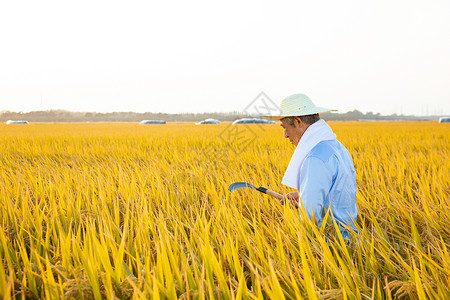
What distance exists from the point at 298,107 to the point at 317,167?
356mm

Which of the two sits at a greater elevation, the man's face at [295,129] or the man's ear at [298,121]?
the man's ear at [298,121]

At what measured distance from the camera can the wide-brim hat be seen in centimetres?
162

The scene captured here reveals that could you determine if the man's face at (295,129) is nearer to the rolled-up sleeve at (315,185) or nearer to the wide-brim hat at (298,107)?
the wide-brim hat at (298,107)

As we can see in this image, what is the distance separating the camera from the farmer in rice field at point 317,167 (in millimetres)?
1512

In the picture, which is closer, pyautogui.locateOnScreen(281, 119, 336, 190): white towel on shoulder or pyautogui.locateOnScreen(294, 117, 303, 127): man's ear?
pyautogui.locateOnScreen(281, 119, 336, 190): white towel on shoulder

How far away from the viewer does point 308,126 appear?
5.59 ft

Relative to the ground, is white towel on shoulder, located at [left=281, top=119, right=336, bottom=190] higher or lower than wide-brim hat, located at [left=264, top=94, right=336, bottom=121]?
lower

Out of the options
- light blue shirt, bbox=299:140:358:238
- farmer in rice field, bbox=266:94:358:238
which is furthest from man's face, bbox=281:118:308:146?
light blue shirt, bbox=299:140:358:238

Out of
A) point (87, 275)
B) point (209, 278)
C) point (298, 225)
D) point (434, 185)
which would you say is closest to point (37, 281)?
point (87, 275)

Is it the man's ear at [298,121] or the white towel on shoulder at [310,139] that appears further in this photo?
the man's ear at [298,121]

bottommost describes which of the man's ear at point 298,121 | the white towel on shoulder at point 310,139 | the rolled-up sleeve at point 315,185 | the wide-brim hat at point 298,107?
the rolled-up sleeve at point 315,185

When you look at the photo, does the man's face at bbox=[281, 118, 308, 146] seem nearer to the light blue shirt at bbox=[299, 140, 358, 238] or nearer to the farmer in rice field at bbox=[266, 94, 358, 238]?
the farmer in rice field at bbox=[266, 94, 358, 238]

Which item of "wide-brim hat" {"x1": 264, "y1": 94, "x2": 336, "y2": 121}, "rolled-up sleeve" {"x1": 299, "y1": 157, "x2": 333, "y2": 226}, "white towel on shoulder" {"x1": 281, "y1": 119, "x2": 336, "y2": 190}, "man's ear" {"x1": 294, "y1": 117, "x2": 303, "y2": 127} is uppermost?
"wide-brim hat" {"x1": 264, "y1": 94, "x2": 336, "y2": 121}

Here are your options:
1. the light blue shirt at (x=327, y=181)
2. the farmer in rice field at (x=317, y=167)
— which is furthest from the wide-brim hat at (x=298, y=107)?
the light blue shirt at (x=327, y=181)
